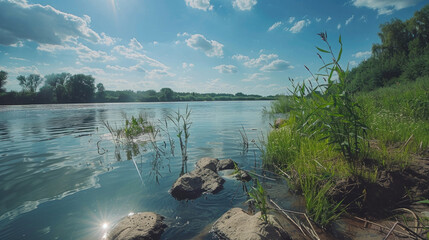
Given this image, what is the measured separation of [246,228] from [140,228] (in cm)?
161

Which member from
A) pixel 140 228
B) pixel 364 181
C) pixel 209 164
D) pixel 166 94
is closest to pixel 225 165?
pixel 209 164

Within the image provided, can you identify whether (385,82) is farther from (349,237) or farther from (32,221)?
(32,221)

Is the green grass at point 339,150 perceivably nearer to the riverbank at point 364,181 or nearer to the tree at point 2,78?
the riverbank at point 364,181

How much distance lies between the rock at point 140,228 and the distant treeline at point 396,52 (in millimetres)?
44491

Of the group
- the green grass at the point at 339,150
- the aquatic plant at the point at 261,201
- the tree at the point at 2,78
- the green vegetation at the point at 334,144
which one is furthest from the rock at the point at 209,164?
the tree at the point at 2,78

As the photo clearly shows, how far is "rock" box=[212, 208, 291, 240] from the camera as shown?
2.46 m

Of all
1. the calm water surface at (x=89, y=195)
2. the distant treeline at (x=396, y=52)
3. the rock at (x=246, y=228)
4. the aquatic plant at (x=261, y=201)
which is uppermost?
the distant treeline at (x=396, y=52)

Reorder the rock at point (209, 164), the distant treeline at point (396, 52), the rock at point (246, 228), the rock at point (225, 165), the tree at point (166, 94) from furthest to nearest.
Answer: the tree at point (166, 94), the distant treeline at point (396, 52), the rock at point (225, 165), the rock at point (209, 164), the rock at point (246, 228)

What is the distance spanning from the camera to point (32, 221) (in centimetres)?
328

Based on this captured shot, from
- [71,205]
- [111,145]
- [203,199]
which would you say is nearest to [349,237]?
[203,199]

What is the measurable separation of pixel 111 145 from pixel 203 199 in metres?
6.70

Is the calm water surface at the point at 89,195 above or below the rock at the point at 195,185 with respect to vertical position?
below

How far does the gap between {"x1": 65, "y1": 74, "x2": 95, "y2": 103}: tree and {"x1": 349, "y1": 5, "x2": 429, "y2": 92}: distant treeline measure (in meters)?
79.4

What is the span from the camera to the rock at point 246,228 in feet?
8.09
